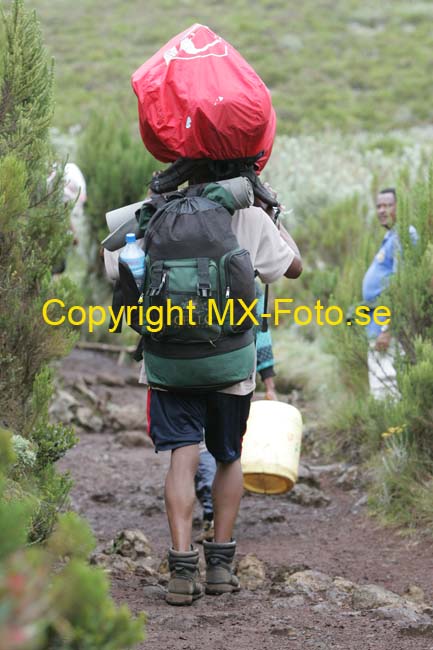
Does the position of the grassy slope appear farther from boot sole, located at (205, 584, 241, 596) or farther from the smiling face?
boot sole, located at (205, 584, 241, 596)

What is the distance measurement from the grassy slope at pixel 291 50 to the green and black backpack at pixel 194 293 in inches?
798

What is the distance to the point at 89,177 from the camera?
434 inches

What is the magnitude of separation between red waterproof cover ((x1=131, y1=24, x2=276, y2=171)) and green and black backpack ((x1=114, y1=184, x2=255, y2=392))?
0.20 meters

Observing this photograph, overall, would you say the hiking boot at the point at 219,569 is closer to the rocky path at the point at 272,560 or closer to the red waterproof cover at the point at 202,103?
the rocky path at the point at 272,560

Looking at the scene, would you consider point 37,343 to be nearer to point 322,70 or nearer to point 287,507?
point 287,507

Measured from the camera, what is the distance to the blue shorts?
3873mm

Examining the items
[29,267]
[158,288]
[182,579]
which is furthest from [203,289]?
[182,579]

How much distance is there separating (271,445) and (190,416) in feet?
3.59

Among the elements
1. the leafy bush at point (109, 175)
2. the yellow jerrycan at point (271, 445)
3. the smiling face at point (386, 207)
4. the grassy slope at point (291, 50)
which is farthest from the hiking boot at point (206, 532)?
the grassy slope at point (291, 50)

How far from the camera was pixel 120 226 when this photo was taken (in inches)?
153

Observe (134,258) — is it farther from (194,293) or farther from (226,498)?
(226,498)

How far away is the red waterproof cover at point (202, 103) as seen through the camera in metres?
3.80

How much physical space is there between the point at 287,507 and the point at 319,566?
1.30 metres

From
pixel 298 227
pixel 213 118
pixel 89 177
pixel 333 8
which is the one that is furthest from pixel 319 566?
pixel 333 8
